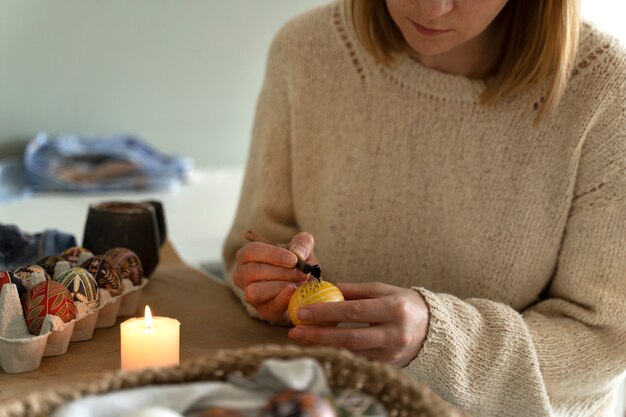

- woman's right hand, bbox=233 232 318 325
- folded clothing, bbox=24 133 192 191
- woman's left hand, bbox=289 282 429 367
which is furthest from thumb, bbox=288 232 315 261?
folded clothing, bbox=24 133 192 191

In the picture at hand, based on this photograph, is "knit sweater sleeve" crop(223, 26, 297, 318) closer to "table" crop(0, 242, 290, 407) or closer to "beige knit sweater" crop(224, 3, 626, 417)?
"beige knit sweater" crop(224, 3, 626, 417)

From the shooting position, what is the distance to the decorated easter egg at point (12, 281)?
2.98 feet

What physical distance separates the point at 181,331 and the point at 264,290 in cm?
12

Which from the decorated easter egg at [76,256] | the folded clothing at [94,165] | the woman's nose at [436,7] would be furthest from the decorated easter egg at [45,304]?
the folded clothing at [94,165]

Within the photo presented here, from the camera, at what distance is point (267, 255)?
3.35 feet

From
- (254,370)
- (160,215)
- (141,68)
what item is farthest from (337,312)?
(141,68)

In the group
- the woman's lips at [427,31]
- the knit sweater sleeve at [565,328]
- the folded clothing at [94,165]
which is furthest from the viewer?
the folded clothing at [94,165]

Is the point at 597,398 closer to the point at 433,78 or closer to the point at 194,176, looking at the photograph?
the point at 433,78

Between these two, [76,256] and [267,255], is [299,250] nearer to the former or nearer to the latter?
[267,255]

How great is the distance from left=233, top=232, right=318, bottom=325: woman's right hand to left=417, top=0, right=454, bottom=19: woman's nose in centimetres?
35

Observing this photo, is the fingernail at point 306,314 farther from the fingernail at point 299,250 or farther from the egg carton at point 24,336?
the egg carton at point 24,336

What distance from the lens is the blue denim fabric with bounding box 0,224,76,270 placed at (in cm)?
118

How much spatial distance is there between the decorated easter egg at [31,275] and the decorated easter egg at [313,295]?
30 centimetres

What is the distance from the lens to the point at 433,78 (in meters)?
1.29
